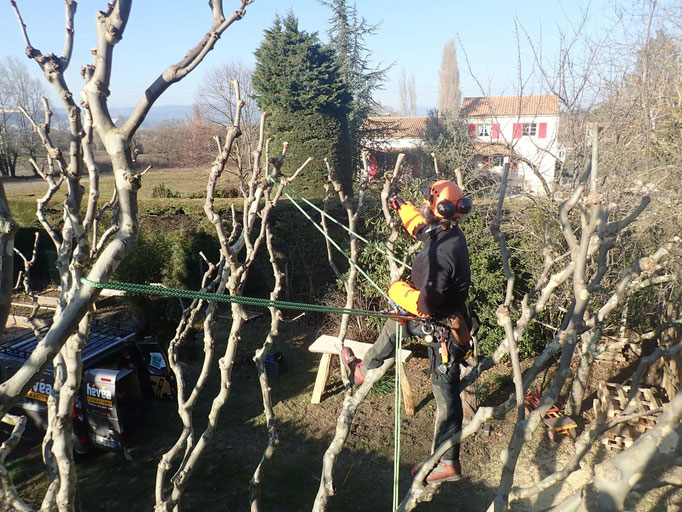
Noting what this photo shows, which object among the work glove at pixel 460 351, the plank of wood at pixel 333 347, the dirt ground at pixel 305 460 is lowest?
the dirt ground at pixel 305 460

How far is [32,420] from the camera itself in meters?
5.30

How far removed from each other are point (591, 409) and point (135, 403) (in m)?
6.21

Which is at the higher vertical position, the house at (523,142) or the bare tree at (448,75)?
the bare tree at (448,75)

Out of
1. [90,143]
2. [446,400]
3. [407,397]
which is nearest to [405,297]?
[446,400]

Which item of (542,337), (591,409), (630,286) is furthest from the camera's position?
(542,337)

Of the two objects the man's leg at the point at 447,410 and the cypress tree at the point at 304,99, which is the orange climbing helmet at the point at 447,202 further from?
the cypress tree at the point at 304,99

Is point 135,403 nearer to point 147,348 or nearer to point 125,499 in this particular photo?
point 147,348

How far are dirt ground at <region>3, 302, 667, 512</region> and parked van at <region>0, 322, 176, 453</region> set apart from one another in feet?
1.41

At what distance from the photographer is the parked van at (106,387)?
5.02 metres

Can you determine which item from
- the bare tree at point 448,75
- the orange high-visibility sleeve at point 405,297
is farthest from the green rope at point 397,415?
the bare tree at point 448,75

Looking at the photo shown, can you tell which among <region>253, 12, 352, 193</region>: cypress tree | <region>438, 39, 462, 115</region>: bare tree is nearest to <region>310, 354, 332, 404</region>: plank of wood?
<region>253, 12, 352, 193</region>: cypress tree

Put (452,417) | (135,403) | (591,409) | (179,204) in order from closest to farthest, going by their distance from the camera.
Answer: (452,417)
(135,403)
(591,409)
(179,204)

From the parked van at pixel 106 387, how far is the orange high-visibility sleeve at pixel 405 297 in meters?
3.47

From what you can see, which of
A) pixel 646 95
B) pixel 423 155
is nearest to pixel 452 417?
pixel 646 95
